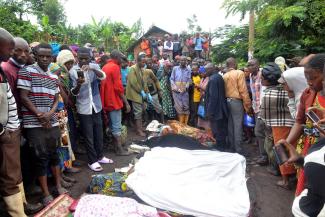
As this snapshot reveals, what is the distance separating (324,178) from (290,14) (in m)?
5.48

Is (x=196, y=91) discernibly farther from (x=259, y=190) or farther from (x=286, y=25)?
(x=259, y=190)

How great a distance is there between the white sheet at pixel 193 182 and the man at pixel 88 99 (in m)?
0.98

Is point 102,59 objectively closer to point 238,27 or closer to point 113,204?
point 113,204

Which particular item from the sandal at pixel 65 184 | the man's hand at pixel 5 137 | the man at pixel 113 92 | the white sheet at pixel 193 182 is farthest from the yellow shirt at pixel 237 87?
the man's hand at pixel 5 137

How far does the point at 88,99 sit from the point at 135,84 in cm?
227

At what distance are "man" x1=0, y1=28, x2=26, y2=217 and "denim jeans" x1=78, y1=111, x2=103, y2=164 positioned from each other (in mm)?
1644

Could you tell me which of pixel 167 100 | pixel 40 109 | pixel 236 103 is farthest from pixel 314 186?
pixel 167 100

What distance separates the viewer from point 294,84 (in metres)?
3.84

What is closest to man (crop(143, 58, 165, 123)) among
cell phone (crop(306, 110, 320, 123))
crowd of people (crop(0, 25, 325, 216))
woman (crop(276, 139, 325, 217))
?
crowd of people (crop(0, 25, 325, 216))

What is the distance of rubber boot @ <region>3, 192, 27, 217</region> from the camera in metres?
2.94

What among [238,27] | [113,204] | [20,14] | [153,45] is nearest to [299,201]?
[113,204]

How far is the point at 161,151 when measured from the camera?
4.52 m

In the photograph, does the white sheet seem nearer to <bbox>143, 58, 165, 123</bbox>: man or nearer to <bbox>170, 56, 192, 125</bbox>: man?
<bbox>143, 58, 165, 123</bbox>: man

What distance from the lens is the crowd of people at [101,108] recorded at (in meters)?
2.76
